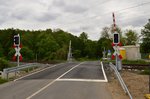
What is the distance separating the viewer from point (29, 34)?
133 meters

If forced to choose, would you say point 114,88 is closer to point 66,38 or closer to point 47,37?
point 47,37

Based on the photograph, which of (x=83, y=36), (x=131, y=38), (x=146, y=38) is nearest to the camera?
(x=146, y=38)

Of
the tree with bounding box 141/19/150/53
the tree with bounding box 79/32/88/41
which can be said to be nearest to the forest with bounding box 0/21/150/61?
the tree with bounding box 141/19/150/53

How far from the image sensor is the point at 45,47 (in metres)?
117

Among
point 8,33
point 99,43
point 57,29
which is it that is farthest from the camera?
point 57,29

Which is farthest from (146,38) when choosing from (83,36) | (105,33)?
(83,36)

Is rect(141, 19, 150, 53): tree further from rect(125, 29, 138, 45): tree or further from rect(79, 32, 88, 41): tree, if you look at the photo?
rect(79, 32, 88, 41): tree

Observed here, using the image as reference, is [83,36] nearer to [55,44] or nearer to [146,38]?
[55,44]

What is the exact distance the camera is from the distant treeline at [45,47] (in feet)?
372

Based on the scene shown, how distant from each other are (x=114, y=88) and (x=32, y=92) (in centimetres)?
450

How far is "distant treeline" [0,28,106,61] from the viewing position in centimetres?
11344

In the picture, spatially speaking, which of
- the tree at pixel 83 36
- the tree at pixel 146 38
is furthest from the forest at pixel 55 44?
the tree at pixel 83 36

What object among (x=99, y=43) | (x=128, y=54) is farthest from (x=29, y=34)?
(x=128, y=54)

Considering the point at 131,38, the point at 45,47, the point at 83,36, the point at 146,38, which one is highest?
the point at 83,36
